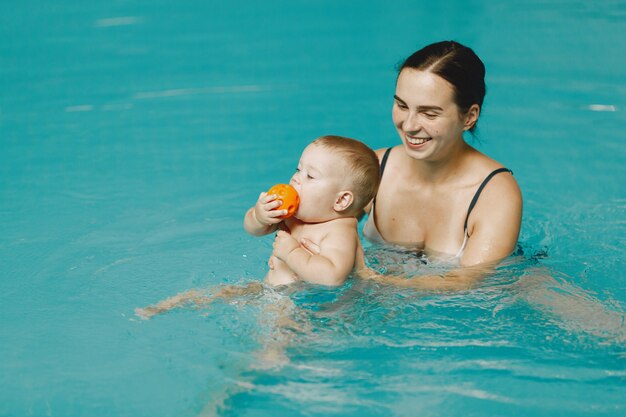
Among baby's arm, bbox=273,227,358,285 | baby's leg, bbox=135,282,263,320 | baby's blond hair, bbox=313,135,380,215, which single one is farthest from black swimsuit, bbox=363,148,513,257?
baby's leg, bbox=135,282,263,320

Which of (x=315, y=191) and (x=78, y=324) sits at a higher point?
(x=315, y=191)

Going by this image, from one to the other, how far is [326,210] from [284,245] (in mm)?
258

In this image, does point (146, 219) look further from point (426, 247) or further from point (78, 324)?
point (426, 247)

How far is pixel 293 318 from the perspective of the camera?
3.68 meters

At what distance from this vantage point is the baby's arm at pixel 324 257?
350 centimetres

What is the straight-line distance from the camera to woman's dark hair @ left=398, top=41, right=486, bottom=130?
3.65 meters

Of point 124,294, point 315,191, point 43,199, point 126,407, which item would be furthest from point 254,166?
point 126,407

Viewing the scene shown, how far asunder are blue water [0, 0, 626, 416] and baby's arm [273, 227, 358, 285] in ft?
0.75

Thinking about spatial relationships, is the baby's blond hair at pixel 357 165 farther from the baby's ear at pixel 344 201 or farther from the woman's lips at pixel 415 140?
the woman's lips at pixel 415 140

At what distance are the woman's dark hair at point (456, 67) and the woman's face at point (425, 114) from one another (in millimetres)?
25

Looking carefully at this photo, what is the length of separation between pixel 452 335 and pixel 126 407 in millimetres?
1389

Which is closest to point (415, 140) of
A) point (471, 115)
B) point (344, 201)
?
point (471, 115)

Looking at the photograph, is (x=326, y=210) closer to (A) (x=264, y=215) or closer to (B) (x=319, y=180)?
(B) (x=319, y=180)

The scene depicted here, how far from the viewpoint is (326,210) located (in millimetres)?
3709
